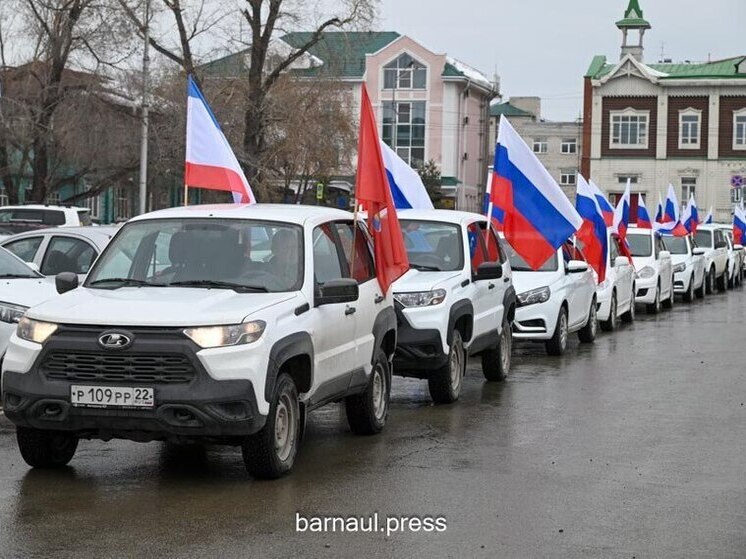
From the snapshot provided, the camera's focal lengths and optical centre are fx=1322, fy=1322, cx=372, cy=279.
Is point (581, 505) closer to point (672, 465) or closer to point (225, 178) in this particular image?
point (672, 465)

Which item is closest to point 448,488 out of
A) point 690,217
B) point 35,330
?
point 35,330

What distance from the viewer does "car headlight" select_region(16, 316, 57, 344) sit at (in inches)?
319

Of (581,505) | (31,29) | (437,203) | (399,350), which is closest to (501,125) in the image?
(399,350)

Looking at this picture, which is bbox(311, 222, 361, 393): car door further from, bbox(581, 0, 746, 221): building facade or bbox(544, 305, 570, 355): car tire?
bbox(581, 0, 746, 221): building facade

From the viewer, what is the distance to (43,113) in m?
42.8

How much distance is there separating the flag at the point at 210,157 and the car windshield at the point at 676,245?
18703mm

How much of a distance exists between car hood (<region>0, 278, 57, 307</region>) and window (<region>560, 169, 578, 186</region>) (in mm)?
93351

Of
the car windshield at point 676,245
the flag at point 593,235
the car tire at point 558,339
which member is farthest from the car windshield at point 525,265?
the car windshield at point 676,245

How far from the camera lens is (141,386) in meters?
7.87

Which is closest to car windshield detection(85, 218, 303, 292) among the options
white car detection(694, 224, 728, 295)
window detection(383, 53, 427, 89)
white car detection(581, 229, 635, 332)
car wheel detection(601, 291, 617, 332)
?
white car detection(581, 229, 635, 332)

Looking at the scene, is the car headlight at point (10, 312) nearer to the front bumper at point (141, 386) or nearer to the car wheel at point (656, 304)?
the front bumper at point (141, 386)

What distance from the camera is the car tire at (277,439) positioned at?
27.0 feet

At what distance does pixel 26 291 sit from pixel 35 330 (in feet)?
13.6

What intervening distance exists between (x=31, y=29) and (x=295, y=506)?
37074 millimetres
